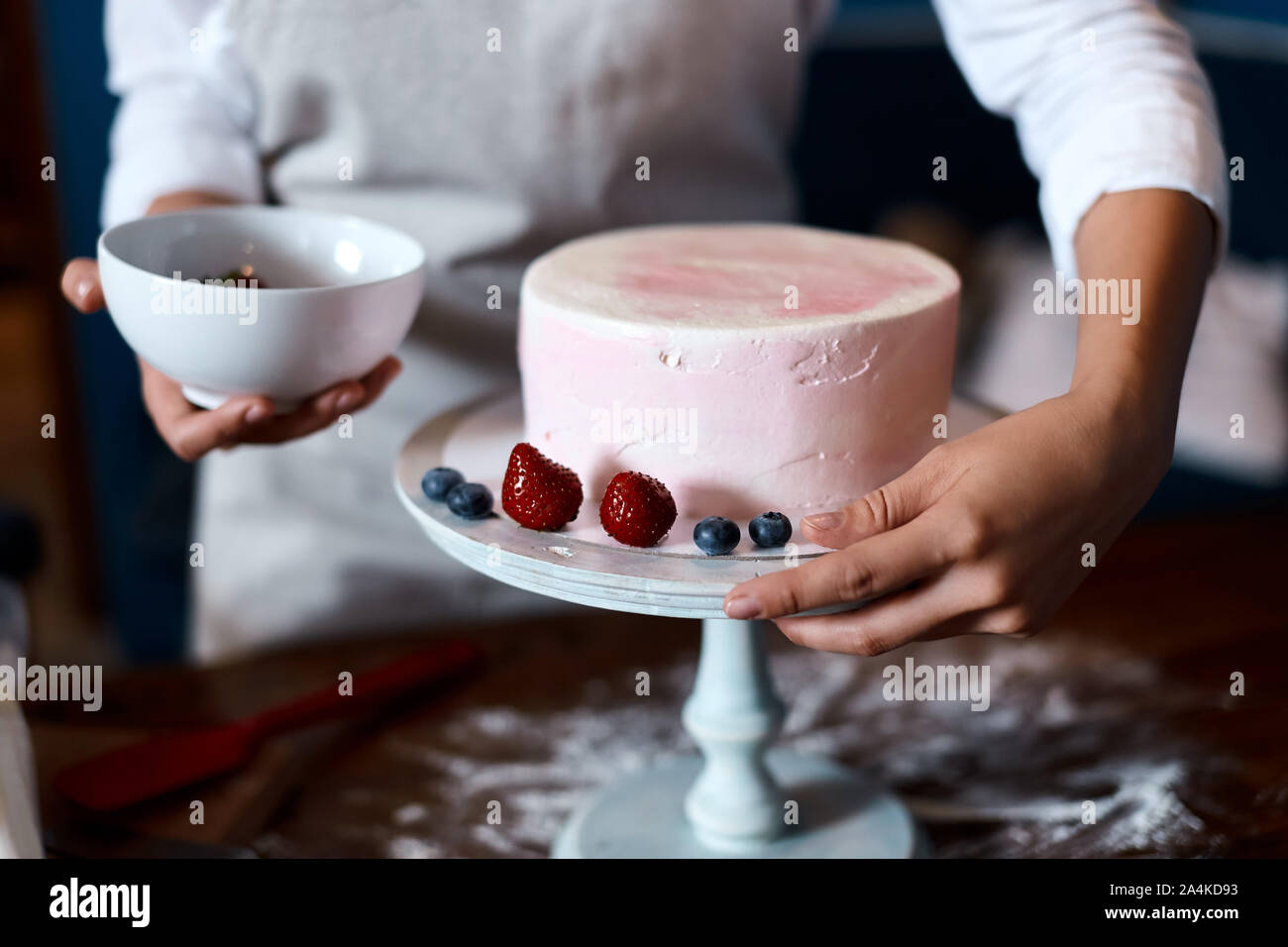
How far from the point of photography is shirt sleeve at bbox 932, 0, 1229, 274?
0.87 meters

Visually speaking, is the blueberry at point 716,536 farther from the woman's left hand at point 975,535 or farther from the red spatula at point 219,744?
the red spatula at point 219,744

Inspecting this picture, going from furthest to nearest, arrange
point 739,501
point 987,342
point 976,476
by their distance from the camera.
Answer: point 987,342 < point 739,501 < point 976,476

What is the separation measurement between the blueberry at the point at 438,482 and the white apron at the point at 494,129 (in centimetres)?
45

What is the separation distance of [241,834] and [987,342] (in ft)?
7.15

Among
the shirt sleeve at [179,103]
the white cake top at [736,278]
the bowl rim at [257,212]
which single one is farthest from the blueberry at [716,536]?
the shirt sleeve at [179,103]

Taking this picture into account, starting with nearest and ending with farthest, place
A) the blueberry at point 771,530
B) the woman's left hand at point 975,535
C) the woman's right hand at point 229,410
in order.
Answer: the woman's left hand at point 975,535, the blueberry at point 771,530, the woman's right hand at point 229,410

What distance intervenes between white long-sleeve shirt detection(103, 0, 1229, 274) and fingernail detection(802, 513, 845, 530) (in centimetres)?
35

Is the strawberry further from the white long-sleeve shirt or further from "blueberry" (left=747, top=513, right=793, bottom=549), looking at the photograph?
the white long-sleeve shirt

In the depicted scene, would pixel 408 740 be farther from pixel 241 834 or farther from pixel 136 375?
pixel 136 375

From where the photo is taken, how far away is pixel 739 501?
2.78ft

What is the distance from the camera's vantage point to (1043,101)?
97 cm

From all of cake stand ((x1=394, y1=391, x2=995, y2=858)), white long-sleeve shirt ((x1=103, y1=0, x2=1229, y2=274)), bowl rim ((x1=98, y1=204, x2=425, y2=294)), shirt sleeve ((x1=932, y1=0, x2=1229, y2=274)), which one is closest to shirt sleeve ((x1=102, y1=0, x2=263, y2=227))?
white long-sleeve shirt ((x1=103, y1=0, x2=1229, y2=274))

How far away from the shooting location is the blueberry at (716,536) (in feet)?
2.54

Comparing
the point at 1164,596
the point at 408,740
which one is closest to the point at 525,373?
the point at 408,740
